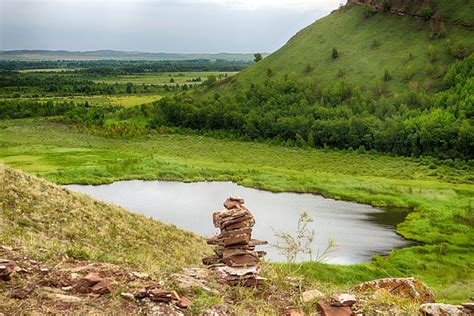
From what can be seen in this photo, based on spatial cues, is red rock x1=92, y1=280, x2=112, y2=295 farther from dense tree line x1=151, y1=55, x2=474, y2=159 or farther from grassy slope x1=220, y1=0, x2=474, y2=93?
grassy slope x1=220, y1=0, x2=474, y2=93

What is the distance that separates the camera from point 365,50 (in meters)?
115

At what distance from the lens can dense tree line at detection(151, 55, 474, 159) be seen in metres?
78.9

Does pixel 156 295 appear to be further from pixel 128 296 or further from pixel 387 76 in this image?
pixel 387 76

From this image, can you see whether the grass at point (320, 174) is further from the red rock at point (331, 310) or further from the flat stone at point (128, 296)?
the flat stone at point (128, 296)

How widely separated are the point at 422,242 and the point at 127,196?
2960cm

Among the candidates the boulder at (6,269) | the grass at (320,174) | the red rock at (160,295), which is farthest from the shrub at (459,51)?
the boulder at (6,269)

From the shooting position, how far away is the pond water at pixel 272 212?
42.1 metres

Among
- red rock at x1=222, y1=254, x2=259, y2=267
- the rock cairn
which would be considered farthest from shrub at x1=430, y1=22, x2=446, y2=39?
red rock at x1=222, y1=254, x2=259, y2=267

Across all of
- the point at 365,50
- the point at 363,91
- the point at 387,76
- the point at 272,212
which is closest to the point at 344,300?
the point at 272,212

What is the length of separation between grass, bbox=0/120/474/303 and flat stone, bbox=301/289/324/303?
52.9 feet

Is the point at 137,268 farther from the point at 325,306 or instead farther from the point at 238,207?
the point at 325,306

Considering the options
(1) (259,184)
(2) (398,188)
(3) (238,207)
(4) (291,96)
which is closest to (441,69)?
(4) (291,96)

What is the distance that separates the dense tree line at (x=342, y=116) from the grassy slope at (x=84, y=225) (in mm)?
55170

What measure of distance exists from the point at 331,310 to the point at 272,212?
39.0 meters
